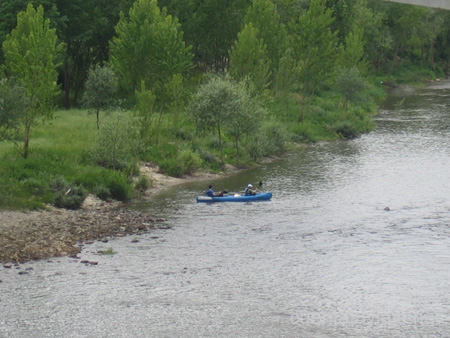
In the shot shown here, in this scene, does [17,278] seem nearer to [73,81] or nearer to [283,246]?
[283,246]

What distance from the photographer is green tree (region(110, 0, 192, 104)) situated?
156ft

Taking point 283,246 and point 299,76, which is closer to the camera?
point 283,246

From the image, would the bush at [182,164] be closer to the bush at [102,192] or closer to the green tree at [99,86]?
the green tree at [99,86]

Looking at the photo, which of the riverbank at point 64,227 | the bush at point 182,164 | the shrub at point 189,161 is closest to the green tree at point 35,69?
the riverbank at point 64,227

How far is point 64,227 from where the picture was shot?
29484mm

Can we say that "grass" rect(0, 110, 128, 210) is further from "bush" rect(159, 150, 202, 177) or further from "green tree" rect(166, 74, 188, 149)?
"green tree" rect(166, 74, 188, 149)

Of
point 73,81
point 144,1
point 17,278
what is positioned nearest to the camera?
point 17,278

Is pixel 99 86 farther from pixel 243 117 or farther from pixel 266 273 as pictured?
pixel 266 273

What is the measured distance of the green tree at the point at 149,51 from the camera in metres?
47.5

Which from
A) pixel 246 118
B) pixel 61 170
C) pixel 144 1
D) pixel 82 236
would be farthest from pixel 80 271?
pixel 144 1

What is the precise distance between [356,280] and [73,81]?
48.0m

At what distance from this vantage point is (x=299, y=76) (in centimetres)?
6162

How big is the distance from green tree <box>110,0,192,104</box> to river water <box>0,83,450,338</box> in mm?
11610

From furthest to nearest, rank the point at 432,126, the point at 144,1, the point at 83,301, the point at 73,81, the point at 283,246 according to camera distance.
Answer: the point at 73,81 → the point at 432,126 → the point at 144,1 → the point at 283,246 → the point at 83,301
